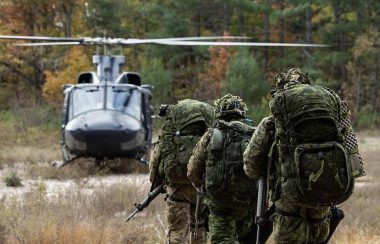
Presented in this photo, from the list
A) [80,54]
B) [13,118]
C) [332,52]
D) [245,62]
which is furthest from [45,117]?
[332,52]

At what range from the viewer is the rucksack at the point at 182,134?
5.72m

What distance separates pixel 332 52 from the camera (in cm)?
3148

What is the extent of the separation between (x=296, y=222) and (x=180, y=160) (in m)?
1.82

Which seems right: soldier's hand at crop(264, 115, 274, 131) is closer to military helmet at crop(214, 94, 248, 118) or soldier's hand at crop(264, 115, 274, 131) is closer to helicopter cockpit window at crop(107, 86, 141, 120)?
military helmet at crop(214, 94, 248, 118)

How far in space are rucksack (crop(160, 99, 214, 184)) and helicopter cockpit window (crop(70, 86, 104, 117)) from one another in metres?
8.76

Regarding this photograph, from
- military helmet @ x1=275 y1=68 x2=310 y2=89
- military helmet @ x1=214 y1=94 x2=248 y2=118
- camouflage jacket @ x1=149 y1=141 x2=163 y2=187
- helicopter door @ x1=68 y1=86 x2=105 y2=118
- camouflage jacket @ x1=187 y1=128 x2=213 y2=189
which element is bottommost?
helicopter door @ x1=68 y1=86 x2=105 y2=118

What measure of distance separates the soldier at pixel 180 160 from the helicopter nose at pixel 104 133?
7.75m

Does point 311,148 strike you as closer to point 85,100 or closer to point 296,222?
point 296,222

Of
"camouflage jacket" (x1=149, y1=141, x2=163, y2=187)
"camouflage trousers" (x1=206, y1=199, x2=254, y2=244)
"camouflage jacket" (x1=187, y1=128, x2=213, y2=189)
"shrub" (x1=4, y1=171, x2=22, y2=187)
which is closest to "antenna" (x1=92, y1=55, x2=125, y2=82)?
"shrub" (x1=4, y1=171, x2=22, y2=187)

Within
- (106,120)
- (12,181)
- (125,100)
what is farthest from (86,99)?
(12,181)

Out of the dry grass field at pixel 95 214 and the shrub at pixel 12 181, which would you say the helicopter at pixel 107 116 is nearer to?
the dry grass field at pixel 95 214

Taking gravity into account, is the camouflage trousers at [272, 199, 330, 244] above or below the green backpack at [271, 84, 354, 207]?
below

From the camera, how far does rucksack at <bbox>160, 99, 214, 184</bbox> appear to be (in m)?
5.72

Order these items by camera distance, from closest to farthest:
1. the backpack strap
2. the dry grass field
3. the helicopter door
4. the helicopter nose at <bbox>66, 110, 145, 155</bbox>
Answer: the backpack strap < the dry grass field < the helicopter nose at <bbox>66, 110, 145, 155</bbox> < the helicopter door
